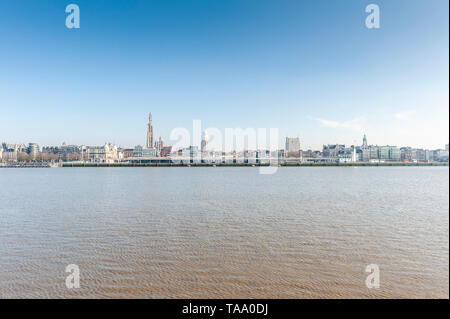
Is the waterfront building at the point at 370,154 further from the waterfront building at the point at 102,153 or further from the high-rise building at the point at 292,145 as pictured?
the waterfront building at the point at 102,153

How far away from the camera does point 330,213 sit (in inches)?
710

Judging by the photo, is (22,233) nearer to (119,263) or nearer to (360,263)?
(119,263)

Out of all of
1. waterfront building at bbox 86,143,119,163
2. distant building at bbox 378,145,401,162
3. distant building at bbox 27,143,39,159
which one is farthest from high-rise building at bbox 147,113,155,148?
distant building at bbox 378,145,401,162

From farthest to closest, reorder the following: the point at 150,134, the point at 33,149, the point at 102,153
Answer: the point at 150,134 → the point at 102,153 → the point at 33,149

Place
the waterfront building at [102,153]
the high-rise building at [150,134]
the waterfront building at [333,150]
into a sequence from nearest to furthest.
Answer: the waterfront building at [102,153]
the high-rise building at [150,134]
the waterfront building at [333,150]

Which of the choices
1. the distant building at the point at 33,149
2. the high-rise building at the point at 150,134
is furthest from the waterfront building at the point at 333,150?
the distant building at the point at 33,149

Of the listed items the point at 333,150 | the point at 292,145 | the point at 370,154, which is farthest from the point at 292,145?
the point at 370,154

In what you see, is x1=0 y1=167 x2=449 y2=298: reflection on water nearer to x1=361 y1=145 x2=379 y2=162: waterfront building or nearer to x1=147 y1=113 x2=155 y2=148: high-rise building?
x1=147 y1=113 x2=155 y2=148: high-rise building

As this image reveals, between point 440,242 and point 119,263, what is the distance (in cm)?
1234

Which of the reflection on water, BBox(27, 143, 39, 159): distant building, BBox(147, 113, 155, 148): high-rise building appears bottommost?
the reflection on water

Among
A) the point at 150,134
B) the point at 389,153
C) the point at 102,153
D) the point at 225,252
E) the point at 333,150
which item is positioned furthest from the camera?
the point at 333,150

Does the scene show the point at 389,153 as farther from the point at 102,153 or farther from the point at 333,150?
the point at 102,153

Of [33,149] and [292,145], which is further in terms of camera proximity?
[292,145]
